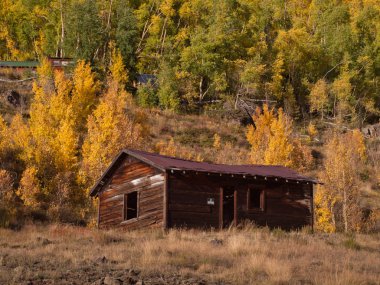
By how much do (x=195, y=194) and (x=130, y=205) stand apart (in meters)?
5.79

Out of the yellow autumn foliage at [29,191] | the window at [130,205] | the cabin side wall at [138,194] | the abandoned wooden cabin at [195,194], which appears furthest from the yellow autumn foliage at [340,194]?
the yellow autumn foliage at [29,191]

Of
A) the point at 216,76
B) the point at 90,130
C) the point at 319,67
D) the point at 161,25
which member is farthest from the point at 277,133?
the point at 161,25

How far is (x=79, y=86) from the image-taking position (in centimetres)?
5522

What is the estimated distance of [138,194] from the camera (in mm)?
27906

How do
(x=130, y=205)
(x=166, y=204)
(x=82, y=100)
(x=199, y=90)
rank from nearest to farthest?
1. (x=166, y=204)
2. (x=130, y=205)
3. (x=82, y=100)
4. (x=199, y=90)

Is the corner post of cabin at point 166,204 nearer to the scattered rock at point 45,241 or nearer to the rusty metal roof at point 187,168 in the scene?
the rusty metal roof at point 187,168

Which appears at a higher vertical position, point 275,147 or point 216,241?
point 275,147

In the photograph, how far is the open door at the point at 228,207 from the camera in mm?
27531

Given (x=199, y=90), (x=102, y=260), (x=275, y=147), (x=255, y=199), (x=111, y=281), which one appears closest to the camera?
(x=111, y=281)

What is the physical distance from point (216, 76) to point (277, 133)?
919 inches

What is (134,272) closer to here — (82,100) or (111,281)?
(111,281)

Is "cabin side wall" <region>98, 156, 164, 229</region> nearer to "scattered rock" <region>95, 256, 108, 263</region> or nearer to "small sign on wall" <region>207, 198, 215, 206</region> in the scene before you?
"small sign on wall" <region>207, 198, 215, 206</region>

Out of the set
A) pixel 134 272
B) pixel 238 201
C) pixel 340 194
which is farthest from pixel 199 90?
pixel 134 272

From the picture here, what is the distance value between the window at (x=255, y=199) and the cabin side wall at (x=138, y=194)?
4461mm
